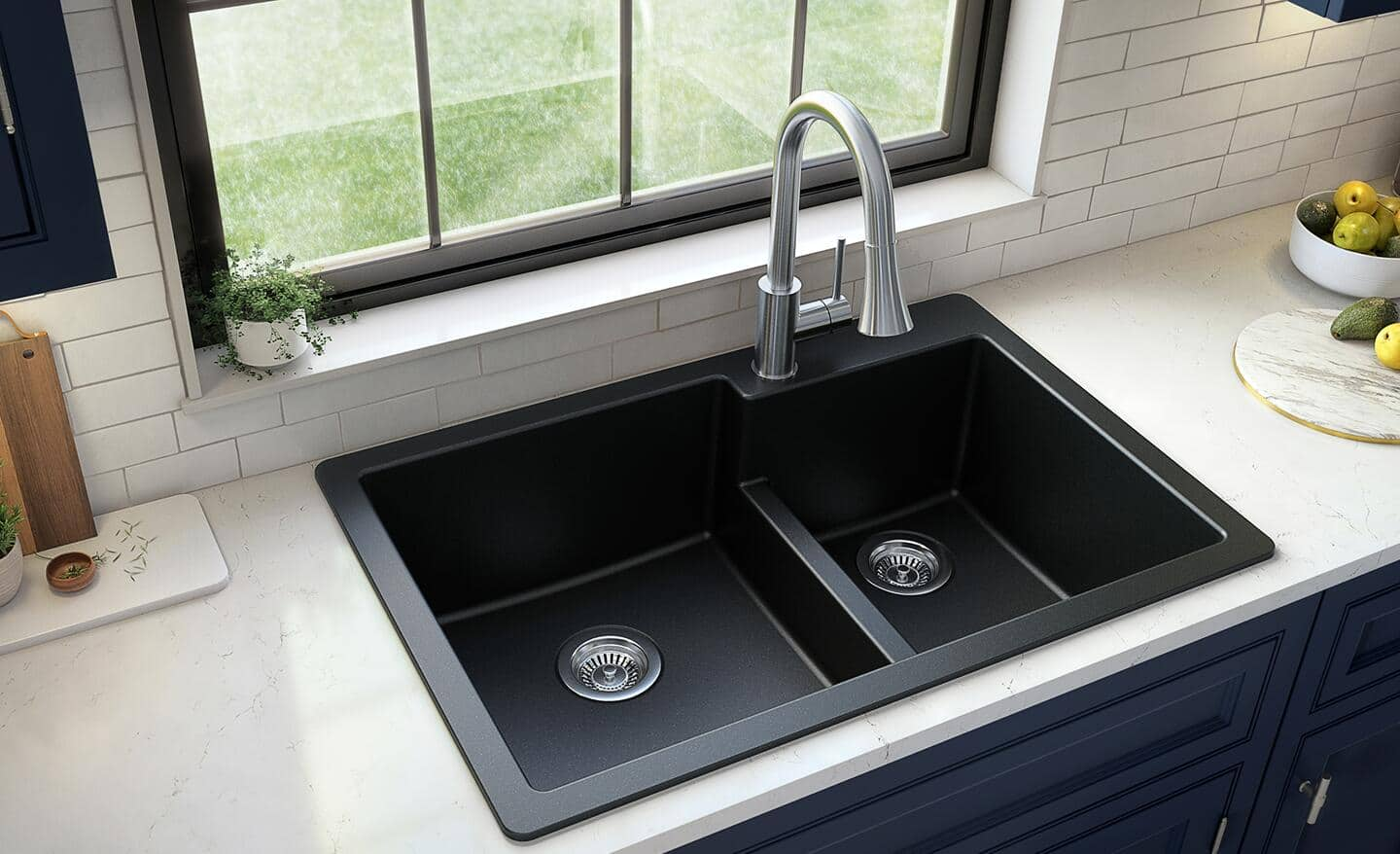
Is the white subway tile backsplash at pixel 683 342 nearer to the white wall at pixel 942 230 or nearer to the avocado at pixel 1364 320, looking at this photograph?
the white wall at pixel 942 230

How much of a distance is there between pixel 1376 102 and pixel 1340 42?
186 mm

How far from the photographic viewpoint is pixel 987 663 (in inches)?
60.9

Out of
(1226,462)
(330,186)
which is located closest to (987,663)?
(1226,462)

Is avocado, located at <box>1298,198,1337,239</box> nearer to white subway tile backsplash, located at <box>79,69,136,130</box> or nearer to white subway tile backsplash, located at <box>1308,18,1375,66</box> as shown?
white subway tile backsplash, located at <box>1308,18,1375,66</box>

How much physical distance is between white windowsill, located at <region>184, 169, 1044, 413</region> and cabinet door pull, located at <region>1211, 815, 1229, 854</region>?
0.95 meters

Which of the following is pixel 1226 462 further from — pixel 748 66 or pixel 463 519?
pixel 463 519

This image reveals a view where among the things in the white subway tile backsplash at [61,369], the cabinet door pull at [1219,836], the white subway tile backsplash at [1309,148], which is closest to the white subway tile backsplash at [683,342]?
the white subway tile backsplash at [61,369]

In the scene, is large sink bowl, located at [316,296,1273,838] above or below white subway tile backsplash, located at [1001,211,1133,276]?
below

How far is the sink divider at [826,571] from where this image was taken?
1627 millimetres

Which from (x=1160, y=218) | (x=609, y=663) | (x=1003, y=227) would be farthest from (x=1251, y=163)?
(x=609, y=663)

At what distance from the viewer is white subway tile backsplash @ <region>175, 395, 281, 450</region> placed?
173cm

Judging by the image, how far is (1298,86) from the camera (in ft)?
7.69

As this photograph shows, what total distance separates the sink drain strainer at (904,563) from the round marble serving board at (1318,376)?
51cm

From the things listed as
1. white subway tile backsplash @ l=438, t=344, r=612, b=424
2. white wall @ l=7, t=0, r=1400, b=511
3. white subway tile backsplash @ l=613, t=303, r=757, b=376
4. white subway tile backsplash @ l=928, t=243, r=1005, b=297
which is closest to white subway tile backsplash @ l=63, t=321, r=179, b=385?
white wall @ l=7, t=0, r=1400, b=511
